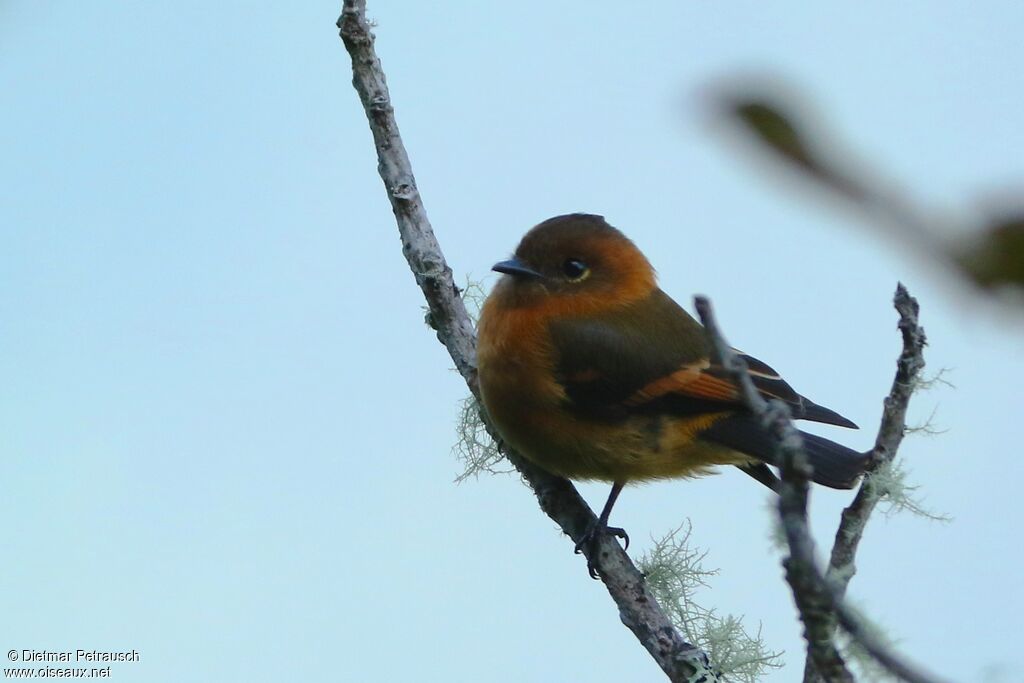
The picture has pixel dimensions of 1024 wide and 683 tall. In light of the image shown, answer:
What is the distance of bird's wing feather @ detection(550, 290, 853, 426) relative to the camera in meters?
4.33

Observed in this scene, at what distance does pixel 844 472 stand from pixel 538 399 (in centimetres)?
119

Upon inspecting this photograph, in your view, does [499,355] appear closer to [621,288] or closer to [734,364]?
[621,288]

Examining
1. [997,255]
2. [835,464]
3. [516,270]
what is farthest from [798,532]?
[516,270]

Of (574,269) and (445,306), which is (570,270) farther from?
(445,306)

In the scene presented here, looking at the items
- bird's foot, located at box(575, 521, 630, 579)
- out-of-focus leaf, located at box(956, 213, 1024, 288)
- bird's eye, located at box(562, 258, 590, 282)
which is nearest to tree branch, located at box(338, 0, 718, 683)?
bird's foot, located at box(575, 521, 630, 579)

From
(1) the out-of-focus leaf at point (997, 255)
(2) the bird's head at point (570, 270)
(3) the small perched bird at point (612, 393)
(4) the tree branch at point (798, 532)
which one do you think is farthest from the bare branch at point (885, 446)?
(1) the out-of-focus leaf at point (997, 255)

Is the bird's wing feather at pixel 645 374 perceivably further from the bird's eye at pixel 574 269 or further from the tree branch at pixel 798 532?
the tree branch at pixel 798 532

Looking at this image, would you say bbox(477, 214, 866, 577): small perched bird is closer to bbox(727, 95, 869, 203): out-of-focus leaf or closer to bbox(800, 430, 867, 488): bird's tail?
bbox(800, 430, 867, 488): bird's tail

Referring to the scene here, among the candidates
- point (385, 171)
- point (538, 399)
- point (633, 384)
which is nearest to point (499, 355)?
point (538, 399)

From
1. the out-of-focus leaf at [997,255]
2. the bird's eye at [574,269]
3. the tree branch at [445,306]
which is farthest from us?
the bird's eye at [574,269]

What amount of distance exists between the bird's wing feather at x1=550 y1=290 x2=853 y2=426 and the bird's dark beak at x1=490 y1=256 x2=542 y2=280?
0.84ft

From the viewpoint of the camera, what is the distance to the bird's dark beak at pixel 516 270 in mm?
4685

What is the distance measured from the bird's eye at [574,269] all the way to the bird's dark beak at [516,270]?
0.15 meters

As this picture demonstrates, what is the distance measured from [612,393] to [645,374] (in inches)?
6.0
